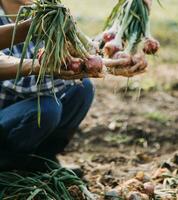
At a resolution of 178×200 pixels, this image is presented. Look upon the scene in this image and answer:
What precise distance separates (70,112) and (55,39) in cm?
88

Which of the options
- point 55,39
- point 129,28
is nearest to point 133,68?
point 55,39

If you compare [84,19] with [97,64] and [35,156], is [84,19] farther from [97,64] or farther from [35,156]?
[97,64]

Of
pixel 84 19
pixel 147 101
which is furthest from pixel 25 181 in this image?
pixel 84 19

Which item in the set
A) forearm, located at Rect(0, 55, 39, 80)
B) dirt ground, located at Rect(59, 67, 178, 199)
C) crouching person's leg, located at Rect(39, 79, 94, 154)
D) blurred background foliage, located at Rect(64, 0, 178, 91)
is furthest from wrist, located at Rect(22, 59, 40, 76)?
blurred background foliage, located at Rect(64, 0, 178, 91)

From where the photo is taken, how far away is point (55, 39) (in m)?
2.53

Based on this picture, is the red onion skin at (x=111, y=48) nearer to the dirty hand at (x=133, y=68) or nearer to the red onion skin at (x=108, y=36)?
the red onion skin at (x=108, y=36)

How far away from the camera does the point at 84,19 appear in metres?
7.09

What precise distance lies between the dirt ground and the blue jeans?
0.21 m

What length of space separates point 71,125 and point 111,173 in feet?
1.17

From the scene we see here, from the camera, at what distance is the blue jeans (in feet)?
10.2

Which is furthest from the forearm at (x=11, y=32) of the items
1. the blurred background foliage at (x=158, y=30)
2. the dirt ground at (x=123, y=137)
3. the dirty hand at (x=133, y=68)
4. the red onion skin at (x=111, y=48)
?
the blurred background foliage at (x=158, y=30)

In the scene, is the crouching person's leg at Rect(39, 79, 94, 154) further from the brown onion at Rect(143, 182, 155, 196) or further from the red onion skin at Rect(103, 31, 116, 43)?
the brown onion at Rect(143, 182, 155, 196)

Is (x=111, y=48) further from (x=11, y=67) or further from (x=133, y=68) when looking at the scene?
(x=11, y=67)

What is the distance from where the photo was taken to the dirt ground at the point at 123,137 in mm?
3609
